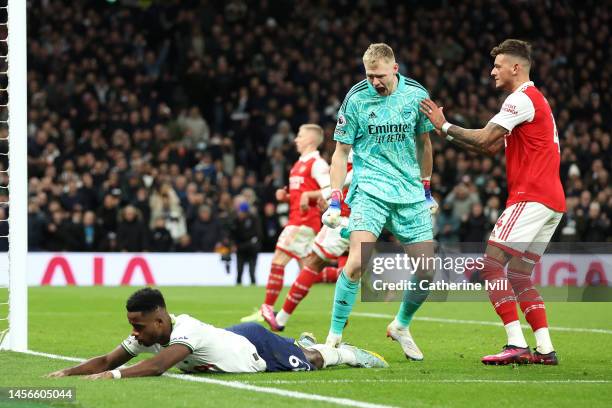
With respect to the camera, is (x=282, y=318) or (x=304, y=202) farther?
(x=304, y=202)

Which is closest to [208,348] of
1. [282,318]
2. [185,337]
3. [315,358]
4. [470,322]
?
[185,337]

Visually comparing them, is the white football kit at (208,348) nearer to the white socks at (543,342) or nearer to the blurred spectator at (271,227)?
the white socks at (543,342)

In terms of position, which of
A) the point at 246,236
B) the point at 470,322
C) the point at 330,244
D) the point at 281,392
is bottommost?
the point at 470,322

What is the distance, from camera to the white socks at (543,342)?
9.23 meters

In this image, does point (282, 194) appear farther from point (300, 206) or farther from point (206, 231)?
point (206, 231)

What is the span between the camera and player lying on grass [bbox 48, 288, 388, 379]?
25.2 ft

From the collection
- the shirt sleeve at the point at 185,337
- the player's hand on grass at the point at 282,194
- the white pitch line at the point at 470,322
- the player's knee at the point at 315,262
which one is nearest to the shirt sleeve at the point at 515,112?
the shirt sleeve at the point at 185,337

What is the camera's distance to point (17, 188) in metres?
10.3

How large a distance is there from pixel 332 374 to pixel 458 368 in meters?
1.14

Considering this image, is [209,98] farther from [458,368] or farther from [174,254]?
[458,368]

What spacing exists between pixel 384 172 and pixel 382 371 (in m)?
1.71

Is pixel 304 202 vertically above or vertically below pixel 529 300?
above

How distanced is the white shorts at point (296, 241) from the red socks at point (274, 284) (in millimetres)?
241

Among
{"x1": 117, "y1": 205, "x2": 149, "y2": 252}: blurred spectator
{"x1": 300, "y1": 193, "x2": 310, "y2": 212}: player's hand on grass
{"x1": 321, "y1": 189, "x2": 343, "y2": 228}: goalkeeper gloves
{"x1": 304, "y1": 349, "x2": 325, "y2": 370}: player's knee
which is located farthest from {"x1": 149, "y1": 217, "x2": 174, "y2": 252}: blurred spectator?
{"x1": 304, "y1": 349, "x2": 325, "y2": 370}: player's knee
